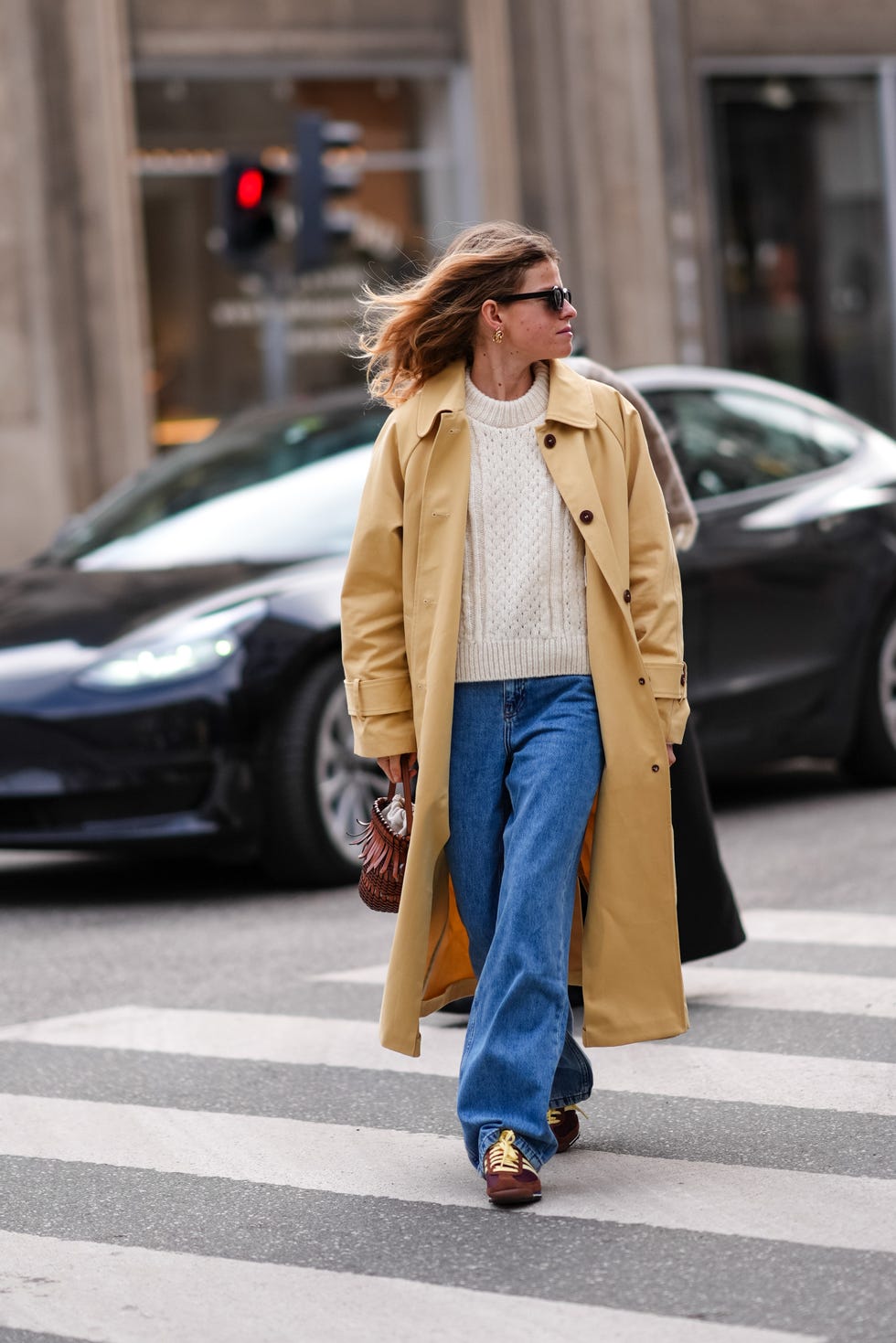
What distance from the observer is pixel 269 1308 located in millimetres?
3699

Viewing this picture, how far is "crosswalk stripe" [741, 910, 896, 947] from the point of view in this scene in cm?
644

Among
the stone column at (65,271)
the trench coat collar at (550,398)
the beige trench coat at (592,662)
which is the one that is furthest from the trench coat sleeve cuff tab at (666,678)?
the stone column at (65,271)

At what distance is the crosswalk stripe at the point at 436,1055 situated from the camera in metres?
4.89

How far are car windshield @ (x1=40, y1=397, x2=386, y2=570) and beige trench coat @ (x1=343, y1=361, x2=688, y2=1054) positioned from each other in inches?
134

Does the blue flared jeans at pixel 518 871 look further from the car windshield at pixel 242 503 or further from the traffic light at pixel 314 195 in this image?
the traffic light at pixel 314 195

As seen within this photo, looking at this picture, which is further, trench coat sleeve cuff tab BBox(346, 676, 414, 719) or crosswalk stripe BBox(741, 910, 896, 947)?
crosswalk stripe BBox(741, 910, 896, 947)

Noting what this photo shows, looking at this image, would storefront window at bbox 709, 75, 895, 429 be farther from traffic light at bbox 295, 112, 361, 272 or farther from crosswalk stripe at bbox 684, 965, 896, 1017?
crosswalk stripe at bbox 684, 965, 896, 1017

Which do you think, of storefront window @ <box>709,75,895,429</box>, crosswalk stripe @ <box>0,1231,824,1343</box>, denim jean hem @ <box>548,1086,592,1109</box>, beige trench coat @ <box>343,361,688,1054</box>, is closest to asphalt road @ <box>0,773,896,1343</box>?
crosswalk stripe @ <box>0,1231,824,1343</box>

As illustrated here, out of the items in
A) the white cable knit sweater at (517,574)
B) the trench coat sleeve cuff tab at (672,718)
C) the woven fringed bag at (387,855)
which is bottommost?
the woven fringed bag at (387,855)

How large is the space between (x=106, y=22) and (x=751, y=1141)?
14227 millimetres

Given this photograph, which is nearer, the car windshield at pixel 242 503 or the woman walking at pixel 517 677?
the woman walking at pixel 517 677

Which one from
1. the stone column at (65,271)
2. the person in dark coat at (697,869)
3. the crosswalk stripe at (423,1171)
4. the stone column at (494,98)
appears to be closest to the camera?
the crosswalk stripe at (423,1171)

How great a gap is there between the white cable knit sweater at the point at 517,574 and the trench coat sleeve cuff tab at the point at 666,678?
0.43 ft

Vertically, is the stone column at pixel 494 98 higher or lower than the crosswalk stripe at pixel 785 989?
higher
